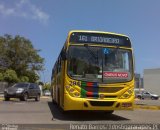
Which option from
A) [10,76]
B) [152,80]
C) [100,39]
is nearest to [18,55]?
[10,76]

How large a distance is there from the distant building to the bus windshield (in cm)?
7769

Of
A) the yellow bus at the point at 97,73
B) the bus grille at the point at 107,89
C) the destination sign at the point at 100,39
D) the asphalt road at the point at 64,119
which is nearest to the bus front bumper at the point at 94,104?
the yellow bus at the point at 97,73

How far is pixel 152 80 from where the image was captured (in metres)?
95.2

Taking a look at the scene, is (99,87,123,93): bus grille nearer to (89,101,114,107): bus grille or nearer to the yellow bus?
the yellow bus

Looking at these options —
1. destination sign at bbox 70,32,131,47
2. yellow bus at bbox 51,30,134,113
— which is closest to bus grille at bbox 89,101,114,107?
yellow bus at bbox 51,30,134,113

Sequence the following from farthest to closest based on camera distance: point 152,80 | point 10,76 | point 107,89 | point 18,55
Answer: point 152,80, point 18,55, point 10,76, point 107,89

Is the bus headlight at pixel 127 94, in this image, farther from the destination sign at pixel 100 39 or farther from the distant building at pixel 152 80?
the distant building at pixel 152 80

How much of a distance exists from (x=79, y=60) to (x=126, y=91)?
2.25 m

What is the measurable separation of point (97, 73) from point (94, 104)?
1.25 meters

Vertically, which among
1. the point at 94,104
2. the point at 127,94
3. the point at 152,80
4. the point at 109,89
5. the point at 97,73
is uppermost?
the point at 152,80

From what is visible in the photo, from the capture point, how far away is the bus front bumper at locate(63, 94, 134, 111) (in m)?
15.3

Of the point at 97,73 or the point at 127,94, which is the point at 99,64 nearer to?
the point at 97,73

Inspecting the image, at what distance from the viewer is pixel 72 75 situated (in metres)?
15.7

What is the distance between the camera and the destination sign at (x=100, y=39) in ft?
53.2
